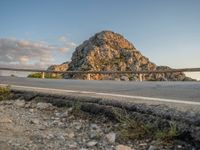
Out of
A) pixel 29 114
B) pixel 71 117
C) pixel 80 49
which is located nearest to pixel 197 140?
pixel 71 117

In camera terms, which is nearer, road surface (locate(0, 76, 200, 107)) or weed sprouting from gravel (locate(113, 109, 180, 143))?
weed sprouting from gravel (locate(113, 109, 180, 143))

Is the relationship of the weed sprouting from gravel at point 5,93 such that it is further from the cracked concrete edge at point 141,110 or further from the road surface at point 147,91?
the road surface at point 147,91

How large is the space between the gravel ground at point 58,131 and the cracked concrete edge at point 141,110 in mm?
212

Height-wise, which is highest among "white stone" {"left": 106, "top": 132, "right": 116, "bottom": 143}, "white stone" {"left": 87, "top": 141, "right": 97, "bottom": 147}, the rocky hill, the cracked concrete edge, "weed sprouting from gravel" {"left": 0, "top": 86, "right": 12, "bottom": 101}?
the rocky hill

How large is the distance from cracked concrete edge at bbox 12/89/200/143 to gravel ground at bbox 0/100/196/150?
0.21m

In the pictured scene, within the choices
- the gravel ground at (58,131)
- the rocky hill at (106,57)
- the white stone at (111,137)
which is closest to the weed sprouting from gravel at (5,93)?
the gravel ground at (58,131)

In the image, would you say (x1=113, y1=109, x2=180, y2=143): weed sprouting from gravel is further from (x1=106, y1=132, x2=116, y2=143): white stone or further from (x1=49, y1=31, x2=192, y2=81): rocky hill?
(x1=49, y1=31, x2=192, y2=81): rocky hill

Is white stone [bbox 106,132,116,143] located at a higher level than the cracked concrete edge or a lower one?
lower

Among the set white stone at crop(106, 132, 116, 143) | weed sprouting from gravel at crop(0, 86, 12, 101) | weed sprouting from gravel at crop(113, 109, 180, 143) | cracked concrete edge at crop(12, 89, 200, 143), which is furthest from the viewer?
weed sprouting from gravel at crop(0, 86, 12, 101)

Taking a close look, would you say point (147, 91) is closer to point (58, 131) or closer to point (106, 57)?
point (58, 131)

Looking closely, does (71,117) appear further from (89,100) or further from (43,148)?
(43,148)

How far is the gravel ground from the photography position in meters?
5.43

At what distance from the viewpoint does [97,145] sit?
18.2 ft

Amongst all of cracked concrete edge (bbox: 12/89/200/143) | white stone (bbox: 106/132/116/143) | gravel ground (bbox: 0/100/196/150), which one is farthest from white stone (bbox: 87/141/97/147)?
cracked concrete edge (bbox: 12/89/200/143)
